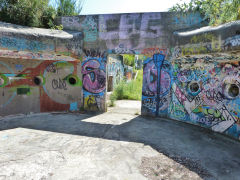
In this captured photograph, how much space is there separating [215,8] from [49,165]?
276 inches

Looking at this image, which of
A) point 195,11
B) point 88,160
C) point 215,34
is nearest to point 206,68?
point 215,34

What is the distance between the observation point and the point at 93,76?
8.15 m

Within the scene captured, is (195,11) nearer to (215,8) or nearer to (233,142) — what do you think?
(215,8)

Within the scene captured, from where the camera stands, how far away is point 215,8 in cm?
589

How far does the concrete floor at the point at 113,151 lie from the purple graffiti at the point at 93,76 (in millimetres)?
2041

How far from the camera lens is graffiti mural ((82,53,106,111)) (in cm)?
809

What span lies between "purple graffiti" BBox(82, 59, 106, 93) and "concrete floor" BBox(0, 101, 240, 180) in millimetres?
2041

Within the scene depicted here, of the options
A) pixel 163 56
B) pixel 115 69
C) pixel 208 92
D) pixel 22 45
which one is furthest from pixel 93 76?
pixel 115 69

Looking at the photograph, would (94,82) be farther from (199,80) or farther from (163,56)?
(199,80)

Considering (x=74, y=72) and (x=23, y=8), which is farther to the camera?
(x=74, y=72)

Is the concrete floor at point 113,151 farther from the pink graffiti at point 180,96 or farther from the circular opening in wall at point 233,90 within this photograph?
the circular opening in wall at point 233,90

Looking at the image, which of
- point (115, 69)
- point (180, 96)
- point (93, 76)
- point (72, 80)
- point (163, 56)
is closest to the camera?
point (180, 96)

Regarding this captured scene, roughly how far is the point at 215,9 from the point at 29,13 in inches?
301

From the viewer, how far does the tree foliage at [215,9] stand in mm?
5098
